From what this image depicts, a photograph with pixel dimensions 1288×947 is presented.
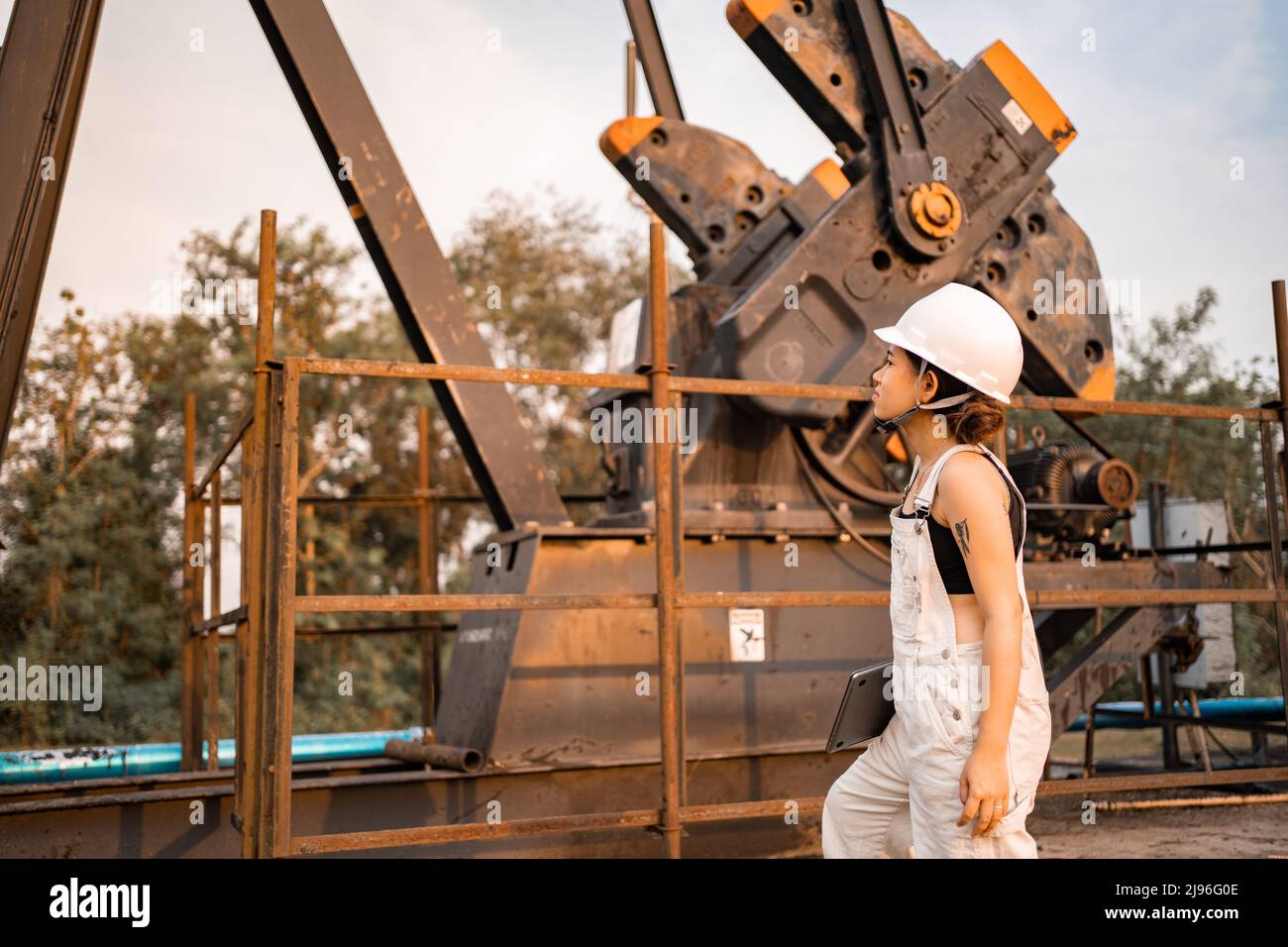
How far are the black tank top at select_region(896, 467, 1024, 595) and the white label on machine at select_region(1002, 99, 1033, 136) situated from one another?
13.9 feet

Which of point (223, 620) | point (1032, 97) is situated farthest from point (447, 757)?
point (1032, 97)

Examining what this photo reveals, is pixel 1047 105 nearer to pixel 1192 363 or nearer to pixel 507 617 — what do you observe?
pixel 507 617

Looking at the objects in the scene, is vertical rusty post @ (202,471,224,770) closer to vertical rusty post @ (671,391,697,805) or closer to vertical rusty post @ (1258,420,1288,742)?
vertical rusty post @ (671,391,697,805)

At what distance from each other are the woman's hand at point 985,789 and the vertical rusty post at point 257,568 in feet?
8.24

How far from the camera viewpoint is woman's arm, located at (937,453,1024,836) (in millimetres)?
2221

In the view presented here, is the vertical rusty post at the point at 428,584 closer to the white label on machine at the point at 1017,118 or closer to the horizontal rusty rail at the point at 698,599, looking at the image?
the horizontal rusty rail at the point at 698,599

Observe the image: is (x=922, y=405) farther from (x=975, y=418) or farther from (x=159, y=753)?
(x=159, y=753)

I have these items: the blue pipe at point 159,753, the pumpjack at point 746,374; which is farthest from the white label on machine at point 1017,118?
the blue pipe at point 159,753

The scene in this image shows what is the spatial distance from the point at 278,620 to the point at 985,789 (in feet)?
8.02

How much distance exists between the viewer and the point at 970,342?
2508mm

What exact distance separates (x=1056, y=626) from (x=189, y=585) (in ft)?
15.4

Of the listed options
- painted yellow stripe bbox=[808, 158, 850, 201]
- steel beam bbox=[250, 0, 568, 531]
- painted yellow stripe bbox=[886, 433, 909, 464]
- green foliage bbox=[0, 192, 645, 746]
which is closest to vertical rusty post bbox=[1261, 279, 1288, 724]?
painted yellow stripe bbox=[886, 433, 909, 464]

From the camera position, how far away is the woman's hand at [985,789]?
87.1 inches

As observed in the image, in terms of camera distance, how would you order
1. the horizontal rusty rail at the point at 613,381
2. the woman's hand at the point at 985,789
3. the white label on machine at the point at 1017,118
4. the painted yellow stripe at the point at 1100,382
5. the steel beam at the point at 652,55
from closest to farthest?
1. the woman's hand at the point at 985,789
2. the horizontal rusty rail at the point at 613,381
3. the white label on machine at the point at 1017,118
4. the painted yellow stripe at the point at 1100,382
5. the steel beam at the point at 652,55
